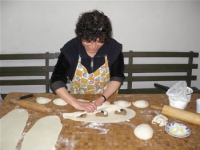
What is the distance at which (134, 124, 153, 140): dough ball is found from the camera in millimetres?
1208

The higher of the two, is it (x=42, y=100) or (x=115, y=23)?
(x=115, y=23)

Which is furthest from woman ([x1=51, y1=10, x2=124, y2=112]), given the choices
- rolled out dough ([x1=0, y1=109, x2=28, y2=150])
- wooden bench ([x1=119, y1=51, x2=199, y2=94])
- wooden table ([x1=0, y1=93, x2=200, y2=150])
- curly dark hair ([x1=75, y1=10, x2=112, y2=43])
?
wooden bench ([x1=119, y1=51, x2=199, y2=94])

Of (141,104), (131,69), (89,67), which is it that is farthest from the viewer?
(131,69)

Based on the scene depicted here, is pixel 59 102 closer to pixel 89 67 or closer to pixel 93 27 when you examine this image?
pixel 89 67

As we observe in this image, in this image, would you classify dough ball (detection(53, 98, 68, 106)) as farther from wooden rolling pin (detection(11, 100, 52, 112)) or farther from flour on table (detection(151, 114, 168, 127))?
flour on table (detection(151, 114, 168, 127))

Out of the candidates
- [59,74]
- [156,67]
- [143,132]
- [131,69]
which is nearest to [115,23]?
[131,69]

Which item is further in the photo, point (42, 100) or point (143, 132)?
point (42, 100)

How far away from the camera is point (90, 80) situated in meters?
1.89

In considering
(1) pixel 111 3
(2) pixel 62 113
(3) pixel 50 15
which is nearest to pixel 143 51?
(1) pixel 111 3

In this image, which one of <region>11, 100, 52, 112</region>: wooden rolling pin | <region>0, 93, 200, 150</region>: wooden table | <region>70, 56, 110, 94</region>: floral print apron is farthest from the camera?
<region>70, 56, 110, 94</region>: floral print apron

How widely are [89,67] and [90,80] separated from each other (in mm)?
138

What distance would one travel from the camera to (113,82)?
6.01 ft

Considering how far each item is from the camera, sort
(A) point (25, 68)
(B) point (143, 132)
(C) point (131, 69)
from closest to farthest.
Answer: (B) point (143, 132) < (A) point (25, 68) < (C) point (131, 69)

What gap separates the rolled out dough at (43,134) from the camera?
3.81ft
